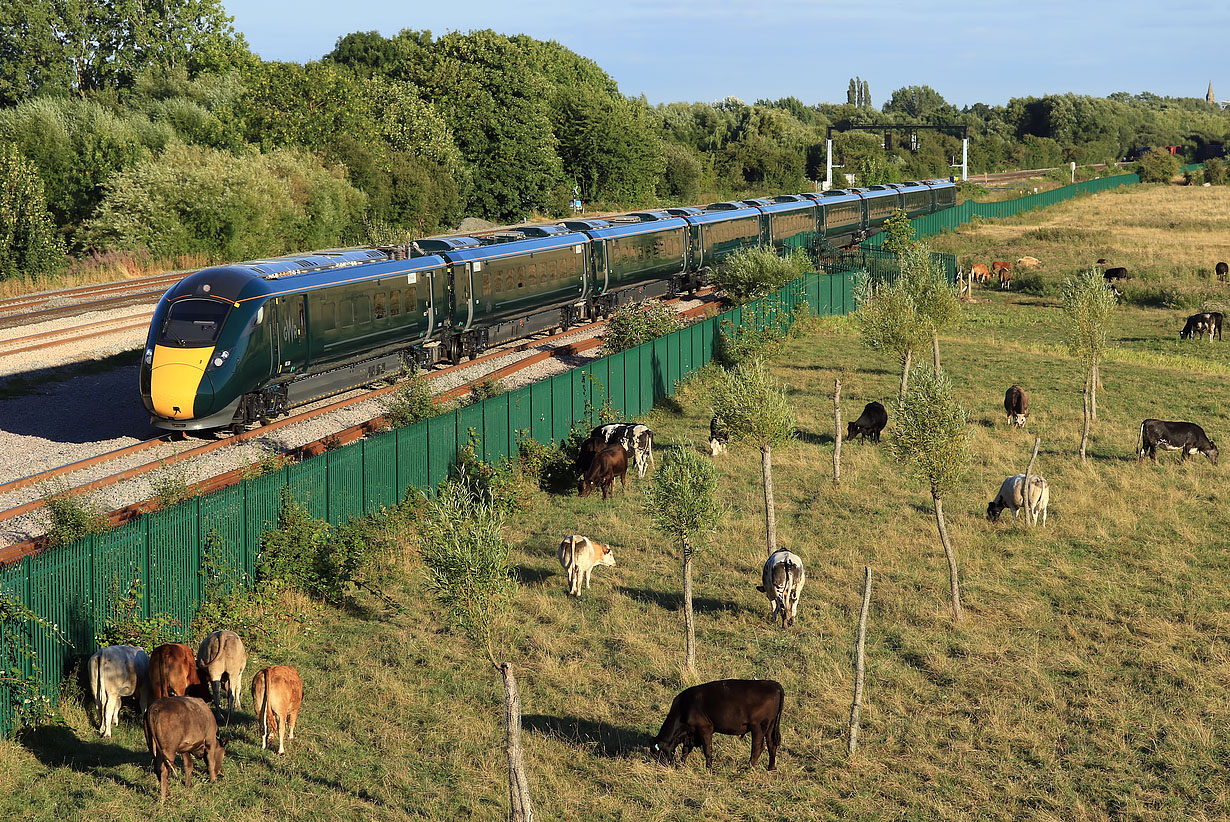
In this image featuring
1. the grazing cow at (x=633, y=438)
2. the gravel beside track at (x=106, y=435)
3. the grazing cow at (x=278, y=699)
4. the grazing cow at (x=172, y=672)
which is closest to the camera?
the grazing cow at (x=278, y=699)

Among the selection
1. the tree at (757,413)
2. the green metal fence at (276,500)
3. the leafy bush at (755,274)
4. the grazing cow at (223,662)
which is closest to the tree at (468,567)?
the grazing cow at (223,662)

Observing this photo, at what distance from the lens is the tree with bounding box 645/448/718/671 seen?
1734cm

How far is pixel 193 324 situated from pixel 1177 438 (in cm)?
2428

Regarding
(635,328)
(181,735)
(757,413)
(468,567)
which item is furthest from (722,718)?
(635,328)

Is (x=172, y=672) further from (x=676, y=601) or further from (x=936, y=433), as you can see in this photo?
(x=936, y=433)

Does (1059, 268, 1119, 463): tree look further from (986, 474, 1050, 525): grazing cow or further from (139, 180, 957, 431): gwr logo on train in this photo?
(139, 180, 957, 431): gwr logo on train

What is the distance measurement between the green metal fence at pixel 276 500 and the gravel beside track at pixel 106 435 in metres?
2.59

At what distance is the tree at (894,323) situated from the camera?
103 ft

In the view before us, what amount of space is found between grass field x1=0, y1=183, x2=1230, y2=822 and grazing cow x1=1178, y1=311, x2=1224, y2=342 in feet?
68.8

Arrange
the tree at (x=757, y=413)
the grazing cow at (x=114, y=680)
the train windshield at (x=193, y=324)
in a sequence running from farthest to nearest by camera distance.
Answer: the train windshield at (x=193, y=324)
the tree at (x=757, y=413)
the grazing cow at (x=114, y=680)

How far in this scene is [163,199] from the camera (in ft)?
186

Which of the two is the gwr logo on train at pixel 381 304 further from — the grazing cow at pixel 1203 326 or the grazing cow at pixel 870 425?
the grazing cow at pixel 1203 326

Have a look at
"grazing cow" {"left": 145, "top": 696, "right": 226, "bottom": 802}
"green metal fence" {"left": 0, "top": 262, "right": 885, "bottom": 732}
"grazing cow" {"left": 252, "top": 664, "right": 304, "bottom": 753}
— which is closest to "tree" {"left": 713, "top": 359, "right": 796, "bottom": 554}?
"green metal fence" {"left": 0, "top": 262, "right": 885, "bottom": 732}

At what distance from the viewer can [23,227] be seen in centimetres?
5075
